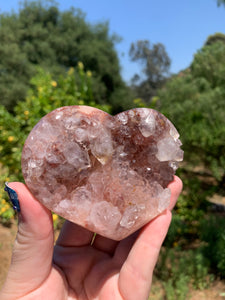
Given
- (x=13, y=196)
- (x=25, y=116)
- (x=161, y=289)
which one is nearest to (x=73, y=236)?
(x=13, y=196)

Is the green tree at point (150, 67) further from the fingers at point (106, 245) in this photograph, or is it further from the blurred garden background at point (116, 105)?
the fingers at point (106, 245)

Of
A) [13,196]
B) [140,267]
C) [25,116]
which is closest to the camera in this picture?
[13,196]

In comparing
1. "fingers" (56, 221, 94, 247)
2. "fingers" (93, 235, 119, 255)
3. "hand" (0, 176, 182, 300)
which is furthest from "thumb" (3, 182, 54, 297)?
"fingers" (93, 235, 119, 255)

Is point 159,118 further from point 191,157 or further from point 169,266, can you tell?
point 191,157

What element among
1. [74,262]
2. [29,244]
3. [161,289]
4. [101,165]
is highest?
[101,165]

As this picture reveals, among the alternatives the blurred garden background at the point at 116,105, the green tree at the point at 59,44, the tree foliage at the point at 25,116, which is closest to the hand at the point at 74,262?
the blurred garden background at the point at 116,105

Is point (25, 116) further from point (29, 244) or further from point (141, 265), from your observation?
point (141, 265)

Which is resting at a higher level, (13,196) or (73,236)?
(13,196)

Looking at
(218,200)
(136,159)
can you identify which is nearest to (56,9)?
(218,200)
